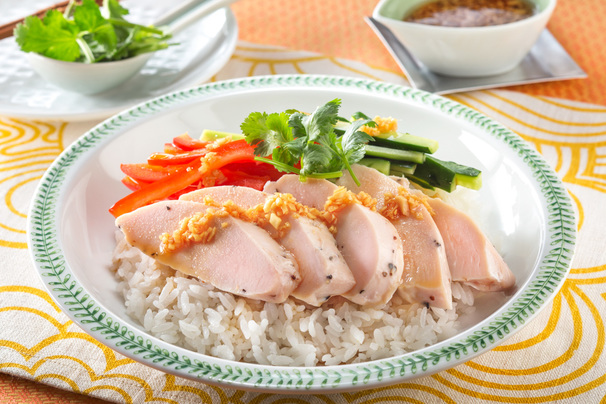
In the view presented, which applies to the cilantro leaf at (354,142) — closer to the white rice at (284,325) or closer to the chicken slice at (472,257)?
the chicken slice at (472,257)

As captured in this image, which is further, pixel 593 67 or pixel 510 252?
pixel 593 67

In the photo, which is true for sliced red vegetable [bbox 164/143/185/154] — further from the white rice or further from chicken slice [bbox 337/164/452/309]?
chicken slice [bbox 337/164/452/309]

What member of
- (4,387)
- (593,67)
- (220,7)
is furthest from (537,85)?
(4,387)

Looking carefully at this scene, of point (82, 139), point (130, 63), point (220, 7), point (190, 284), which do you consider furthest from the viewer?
point (220, 7)

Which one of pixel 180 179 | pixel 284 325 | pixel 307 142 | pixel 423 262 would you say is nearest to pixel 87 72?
pixel 180 179

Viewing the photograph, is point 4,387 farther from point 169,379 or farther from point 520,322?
point 520,322
